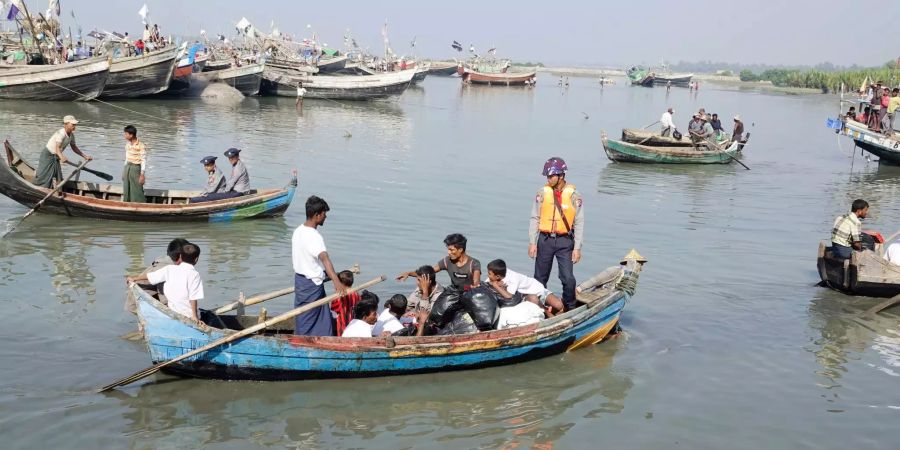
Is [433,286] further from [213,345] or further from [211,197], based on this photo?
[211,197]

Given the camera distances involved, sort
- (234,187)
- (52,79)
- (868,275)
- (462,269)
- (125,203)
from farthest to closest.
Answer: (52,79) → (234,187) → (125,203) → (868,275) → (462,269)

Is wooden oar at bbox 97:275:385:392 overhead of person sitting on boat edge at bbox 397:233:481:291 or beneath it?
beneath

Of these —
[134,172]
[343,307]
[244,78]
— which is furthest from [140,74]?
[343,307]

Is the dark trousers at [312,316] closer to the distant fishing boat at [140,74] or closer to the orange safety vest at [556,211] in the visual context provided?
the orange safety vest at [556,211]

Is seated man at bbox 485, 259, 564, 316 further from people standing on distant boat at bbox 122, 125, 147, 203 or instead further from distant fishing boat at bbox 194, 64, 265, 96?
distant fishing boat at bbox 194, 64, 265, 96

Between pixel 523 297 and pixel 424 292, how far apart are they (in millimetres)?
978

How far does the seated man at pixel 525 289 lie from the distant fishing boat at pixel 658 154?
14.9m

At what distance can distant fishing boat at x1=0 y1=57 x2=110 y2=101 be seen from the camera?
1174 inches

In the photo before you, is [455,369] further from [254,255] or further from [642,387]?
[254,255]

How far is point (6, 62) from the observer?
31609 mm

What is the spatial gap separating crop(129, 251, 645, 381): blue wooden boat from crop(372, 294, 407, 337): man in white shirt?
35cm

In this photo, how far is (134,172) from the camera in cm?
1236

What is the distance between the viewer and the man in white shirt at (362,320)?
7.17 metres

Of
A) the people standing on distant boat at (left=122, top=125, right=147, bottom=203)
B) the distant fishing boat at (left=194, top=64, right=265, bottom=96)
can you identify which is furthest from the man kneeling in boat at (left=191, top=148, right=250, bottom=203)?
the distant fishing boat at (left=194, top=64, right=265, bottom=96)
